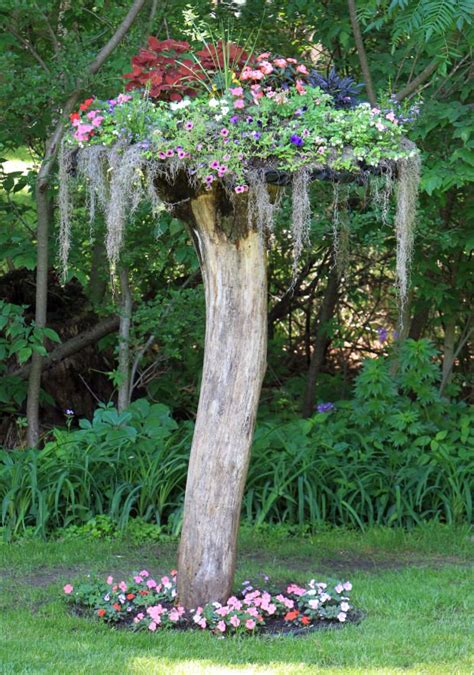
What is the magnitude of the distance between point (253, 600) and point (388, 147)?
225cm

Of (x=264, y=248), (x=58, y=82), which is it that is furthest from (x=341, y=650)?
(x=58, y=82)

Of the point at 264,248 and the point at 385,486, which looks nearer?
the point at 264,248

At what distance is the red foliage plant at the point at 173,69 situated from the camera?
495 cm

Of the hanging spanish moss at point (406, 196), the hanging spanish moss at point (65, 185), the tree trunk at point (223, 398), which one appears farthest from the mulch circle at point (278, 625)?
the hanging spanish moss at point (65, 185)

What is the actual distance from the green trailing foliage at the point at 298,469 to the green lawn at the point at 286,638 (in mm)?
361

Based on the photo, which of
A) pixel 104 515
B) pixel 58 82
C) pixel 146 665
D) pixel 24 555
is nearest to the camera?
pixel 146 665

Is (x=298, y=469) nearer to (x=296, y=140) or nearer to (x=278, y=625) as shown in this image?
(x=278, y=625)

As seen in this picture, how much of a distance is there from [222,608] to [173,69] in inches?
101

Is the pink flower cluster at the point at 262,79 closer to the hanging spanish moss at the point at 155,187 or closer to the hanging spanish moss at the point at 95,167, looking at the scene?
the hanging spanish moss at the point at 155,187

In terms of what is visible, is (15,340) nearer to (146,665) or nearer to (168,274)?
(168,274)

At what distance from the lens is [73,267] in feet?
26.3

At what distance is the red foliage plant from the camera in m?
4.95

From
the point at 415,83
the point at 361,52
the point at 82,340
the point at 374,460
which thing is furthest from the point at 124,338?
the point at 415,83

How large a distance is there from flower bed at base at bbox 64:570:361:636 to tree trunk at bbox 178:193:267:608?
0.12 meters
